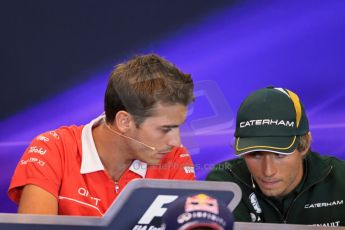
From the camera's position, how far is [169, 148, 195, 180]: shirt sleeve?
72.8 inches

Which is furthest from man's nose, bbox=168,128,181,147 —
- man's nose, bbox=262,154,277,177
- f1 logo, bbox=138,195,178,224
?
f1 logo, bbox=138,195,178,224

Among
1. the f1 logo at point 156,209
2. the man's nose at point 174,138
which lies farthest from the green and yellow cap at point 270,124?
the f1 logo at point 156,209

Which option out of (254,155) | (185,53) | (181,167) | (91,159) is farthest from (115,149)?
(185,53)

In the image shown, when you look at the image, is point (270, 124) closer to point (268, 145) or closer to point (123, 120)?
point (268, 145)

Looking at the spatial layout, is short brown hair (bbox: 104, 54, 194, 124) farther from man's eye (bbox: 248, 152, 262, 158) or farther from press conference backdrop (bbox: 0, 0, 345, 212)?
press conference backdrop (bbox: 0, 0, 345, 212)

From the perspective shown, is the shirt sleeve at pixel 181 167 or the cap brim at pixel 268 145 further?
the shirt sleeve at pixel 181 167

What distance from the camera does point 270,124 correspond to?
165 centimetres

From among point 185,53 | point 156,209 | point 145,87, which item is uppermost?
point 185,53

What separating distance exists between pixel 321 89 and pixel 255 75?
0.82 feet

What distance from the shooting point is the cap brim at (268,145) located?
1.63m

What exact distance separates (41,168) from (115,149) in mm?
237

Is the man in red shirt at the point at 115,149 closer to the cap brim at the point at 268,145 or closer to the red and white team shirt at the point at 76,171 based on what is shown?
the red and white team shirt at the point at 76,171

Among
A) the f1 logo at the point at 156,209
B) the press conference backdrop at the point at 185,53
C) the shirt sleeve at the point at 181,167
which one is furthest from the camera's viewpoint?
the press conference backdrop at the point at 185,53

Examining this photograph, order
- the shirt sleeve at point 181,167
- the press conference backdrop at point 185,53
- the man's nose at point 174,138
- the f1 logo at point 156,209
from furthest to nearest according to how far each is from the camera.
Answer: the press conference backdrop at point 185,53, the shirt sleeve at point 181,167, the man's nose at point 174,138, the f1 logo at point 156,209
